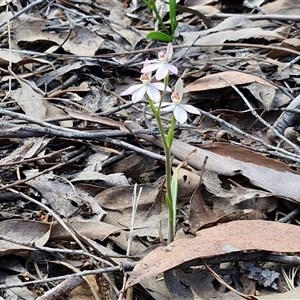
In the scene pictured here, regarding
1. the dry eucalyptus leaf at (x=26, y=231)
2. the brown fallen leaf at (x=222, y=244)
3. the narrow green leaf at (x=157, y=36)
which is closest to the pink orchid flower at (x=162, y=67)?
the brown fallen leaf at (x=222, y=244)

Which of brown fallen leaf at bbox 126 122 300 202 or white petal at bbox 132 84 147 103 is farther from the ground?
white petal at bbox 132 84 147 103

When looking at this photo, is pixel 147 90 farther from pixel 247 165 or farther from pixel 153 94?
pixel 247 165

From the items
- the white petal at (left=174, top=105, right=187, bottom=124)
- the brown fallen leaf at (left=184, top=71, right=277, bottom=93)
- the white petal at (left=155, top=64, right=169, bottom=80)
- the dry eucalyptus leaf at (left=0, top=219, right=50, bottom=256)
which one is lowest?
the brown fallen leaf at (left=184, top=71, right=277, bottom=93)

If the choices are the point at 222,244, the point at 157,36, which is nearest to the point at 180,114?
the point at 222,244

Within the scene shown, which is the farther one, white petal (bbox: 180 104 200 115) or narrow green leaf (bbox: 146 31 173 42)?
narrow green leaf (bbox: 146 31 173 42)

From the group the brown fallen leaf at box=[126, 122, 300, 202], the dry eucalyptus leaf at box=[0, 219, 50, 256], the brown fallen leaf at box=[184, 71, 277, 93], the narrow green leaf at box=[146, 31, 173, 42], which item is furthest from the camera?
the narrow green leaf at box=[146, 31, 173, 42]

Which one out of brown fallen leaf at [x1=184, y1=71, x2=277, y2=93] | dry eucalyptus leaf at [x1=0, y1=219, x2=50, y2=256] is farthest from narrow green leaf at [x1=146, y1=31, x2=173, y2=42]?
dry eucalyptus leaf at [x1=0, y1=219, x2=50, y2=256]

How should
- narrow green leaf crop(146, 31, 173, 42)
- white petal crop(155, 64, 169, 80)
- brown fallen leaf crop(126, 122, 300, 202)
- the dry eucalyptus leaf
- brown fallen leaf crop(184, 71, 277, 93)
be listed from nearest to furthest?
white petal crop(155, 64, 169, 80) < the dry eucalyptus leaf < brown fallen leaf crop(126, 122, 300, 202) < brown fallen leaf crop(184, 71, 277, 93) < narrow green leaf crop(146, 31, 173, 42)

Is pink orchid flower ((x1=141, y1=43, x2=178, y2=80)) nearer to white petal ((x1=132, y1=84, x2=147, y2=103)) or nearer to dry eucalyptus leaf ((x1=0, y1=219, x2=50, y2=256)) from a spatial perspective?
white petal ((x1=132, y1=84, x2=147, y2=103))
